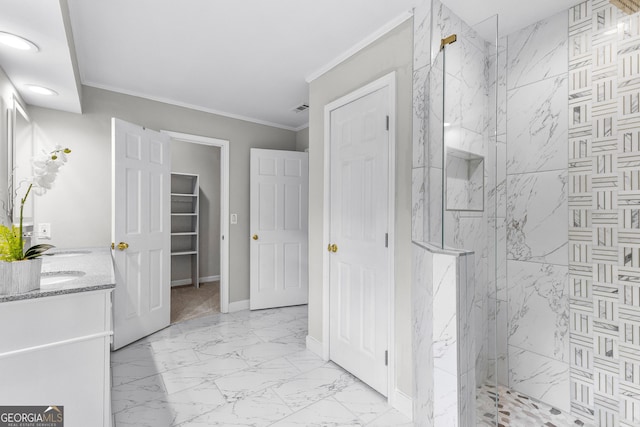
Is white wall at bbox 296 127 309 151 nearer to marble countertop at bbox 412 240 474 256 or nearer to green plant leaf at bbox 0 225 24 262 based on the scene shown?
marble countertop at bbox 412 240 474 256

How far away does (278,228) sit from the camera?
154 inches

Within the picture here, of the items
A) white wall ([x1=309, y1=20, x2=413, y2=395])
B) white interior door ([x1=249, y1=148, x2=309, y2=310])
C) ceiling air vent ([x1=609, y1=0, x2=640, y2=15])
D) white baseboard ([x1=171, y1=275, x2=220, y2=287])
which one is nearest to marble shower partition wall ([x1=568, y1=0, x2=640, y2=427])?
ceiling air vent ([x1=609, y1=0, x2=640, y2=15])

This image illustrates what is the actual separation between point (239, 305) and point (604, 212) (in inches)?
140

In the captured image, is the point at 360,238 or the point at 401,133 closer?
the point at 401,133

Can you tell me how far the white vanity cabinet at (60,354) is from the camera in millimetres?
1181

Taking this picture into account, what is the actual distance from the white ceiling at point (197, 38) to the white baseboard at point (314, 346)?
7.69 feet

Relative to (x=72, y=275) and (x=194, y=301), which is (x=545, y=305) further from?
(x=194, y=301)

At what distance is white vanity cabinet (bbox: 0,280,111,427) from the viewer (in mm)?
1181

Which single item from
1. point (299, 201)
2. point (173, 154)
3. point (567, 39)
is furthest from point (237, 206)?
point (567, 39)

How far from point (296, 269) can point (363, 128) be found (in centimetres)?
234

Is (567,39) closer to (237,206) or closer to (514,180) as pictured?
(514,180)

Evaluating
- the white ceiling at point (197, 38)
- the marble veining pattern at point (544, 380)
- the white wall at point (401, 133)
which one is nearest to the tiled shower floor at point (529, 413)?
the marble veining pattern at point (544, 380)

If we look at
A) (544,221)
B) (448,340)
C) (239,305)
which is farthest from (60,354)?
(239,305)

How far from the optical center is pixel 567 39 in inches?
63.2
